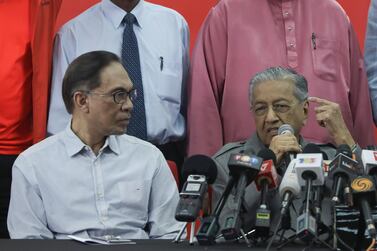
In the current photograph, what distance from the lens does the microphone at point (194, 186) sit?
6.50ft

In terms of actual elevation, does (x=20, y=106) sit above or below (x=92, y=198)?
above

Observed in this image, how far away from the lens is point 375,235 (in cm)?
185

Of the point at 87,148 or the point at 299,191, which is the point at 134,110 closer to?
the point at 87,148

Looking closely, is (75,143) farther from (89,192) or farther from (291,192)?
(291,192)

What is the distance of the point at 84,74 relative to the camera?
2.87 m

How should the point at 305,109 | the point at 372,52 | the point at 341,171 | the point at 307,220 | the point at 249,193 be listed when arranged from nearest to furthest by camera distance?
the point at 307,220 → the point at 341,171 → the point at 249,193 → the point at 305,109 → the point at 372,52

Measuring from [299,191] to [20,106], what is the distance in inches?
54.9

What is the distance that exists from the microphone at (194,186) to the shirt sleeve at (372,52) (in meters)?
1.38

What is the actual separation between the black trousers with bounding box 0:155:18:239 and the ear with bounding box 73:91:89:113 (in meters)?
0.40

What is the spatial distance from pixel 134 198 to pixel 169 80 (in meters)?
0.65

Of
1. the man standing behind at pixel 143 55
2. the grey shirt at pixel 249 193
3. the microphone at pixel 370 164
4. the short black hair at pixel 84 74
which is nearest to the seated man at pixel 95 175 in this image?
the short black hair at pixel 84 74

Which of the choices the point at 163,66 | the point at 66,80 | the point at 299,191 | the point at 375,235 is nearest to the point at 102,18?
the point at 163,66

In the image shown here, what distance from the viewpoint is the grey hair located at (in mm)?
3010

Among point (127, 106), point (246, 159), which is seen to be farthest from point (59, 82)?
point (246, 159)
